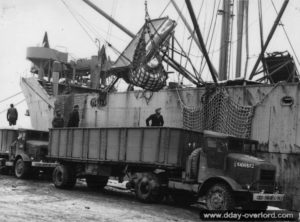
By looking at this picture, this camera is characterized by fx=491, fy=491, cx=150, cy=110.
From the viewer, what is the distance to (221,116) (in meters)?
18.6

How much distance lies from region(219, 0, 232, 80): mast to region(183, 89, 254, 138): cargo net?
245 inches

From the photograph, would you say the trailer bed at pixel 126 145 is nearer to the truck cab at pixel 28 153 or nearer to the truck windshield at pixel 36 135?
the truck cab at pixel 28 153

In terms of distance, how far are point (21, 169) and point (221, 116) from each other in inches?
325

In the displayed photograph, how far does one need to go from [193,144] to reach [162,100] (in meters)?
7.30

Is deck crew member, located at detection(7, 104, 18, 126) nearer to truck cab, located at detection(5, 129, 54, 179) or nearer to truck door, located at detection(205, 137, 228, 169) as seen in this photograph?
truck cab, located at detection(5, 129, 54, 179)

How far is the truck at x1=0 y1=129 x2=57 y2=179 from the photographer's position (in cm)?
1950

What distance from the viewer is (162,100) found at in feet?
70.1

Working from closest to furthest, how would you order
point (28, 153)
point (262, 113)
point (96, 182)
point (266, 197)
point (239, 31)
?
point (266, 197) → point (262, 113) → point (96, 182) → point (28, 153) → point (239, 31)

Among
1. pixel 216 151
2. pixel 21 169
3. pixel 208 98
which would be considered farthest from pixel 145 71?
pixel 216 151

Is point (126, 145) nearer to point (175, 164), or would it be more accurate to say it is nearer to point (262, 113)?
point (175, 164)

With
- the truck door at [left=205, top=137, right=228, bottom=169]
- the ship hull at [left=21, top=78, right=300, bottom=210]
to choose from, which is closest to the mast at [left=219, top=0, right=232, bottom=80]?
the ship hull at [left=21, top=78, right=300, bottom=210]

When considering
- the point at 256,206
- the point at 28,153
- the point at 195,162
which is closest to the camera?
the point at 256,206

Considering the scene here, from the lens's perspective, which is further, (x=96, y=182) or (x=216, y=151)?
(x=96, y=182)

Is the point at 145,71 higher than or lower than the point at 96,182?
higher
